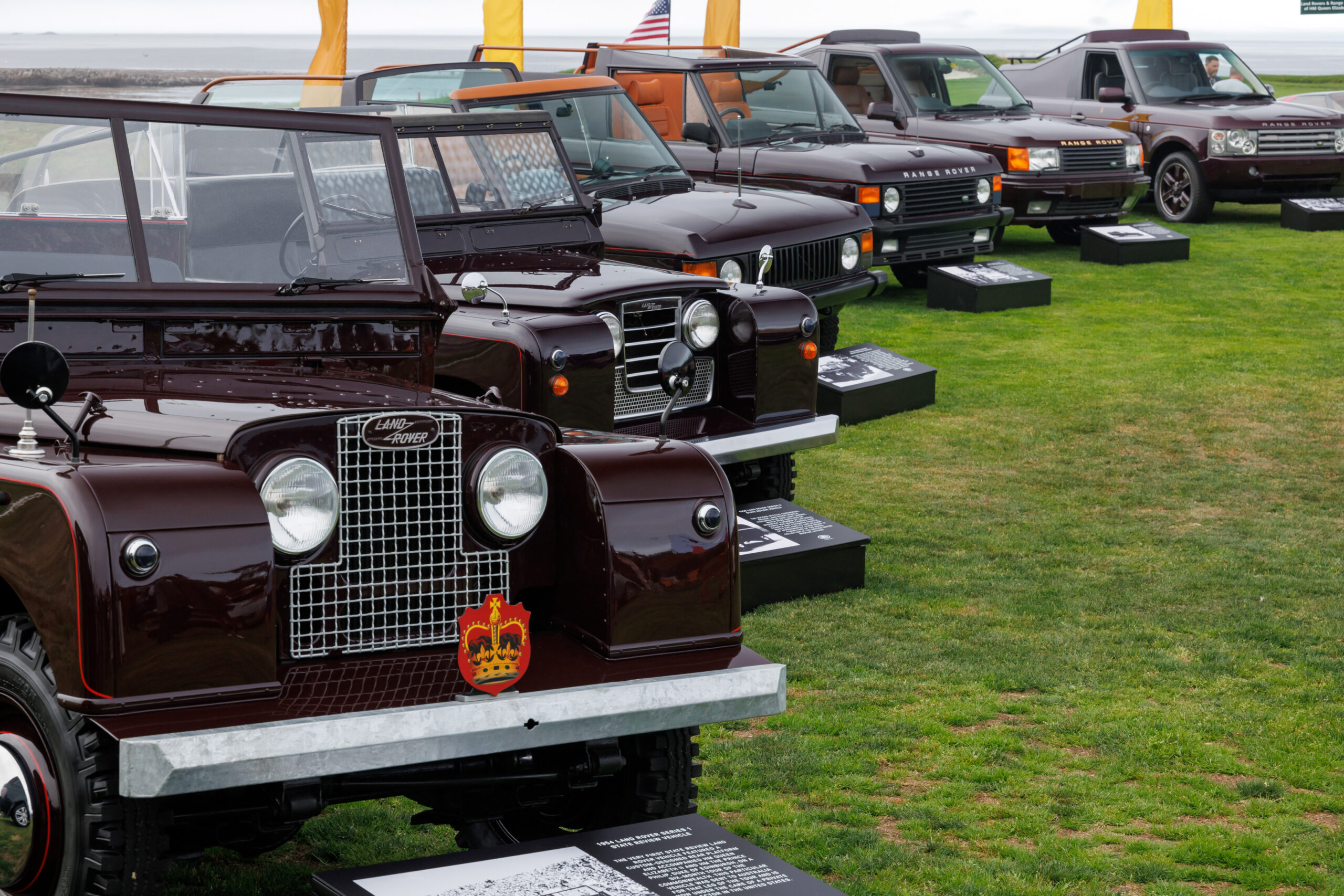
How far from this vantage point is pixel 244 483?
3244 mm

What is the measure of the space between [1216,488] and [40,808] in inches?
269

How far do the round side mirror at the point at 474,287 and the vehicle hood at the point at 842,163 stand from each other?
6.49m

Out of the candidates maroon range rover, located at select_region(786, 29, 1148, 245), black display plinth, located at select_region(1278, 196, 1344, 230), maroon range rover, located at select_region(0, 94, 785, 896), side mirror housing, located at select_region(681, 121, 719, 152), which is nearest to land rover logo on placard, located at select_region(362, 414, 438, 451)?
maroon range rover, located at select_region(0, 94, 785, 896)

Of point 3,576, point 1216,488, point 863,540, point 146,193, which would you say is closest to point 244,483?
point 3,576

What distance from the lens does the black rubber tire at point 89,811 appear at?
10.2ft

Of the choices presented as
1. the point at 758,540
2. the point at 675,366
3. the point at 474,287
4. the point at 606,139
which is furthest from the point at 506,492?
the point at 606,139

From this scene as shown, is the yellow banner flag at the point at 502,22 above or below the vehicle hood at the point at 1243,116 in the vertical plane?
above

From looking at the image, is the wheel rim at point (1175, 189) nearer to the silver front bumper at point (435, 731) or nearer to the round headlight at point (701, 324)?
the round headlight at point (701, 324)

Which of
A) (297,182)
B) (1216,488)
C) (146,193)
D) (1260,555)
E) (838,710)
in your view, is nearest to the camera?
(146,193)

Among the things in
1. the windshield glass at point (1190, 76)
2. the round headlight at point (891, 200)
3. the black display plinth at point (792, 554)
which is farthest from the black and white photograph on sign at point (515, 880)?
the windshield glass at point (1190, 76)

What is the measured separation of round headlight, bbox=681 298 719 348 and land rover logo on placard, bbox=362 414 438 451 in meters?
3.64

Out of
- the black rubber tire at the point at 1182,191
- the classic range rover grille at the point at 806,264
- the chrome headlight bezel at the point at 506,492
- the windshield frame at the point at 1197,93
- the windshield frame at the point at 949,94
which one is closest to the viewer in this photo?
the chrome headlight bezel at the point at 506,492

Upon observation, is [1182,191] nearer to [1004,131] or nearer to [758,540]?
[1004,131]

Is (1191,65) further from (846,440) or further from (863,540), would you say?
(863,540)
